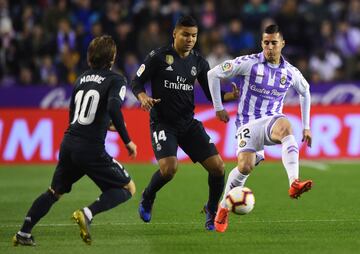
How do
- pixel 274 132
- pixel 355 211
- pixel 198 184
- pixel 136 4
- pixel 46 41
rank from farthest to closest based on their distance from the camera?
pixel 136 4
pixel 46 41
pixel 198 184
pixel 355 211
pixel 274 132

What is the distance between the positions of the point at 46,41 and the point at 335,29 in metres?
7.08

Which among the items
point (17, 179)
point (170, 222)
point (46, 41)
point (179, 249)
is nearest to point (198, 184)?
point (17, 179)

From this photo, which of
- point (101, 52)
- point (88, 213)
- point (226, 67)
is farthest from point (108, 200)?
point (226, 67)

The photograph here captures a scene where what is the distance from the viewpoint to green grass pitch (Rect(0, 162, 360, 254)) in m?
8.56

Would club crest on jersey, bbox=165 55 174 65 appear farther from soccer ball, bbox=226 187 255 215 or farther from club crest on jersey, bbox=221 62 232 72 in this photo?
soccer ball, bbox=226 187 255 215

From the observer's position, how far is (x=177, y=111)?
9906 mm

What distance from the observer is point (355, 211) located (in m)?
11.1

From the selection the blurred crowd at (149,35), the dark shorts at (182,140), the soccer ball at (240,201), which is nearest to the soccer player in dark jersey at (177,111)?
the dark shorts at (182,140)

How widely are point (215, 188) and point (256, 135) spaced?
0.74m

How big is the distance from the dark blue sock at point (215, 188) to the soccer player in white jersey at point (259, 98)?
9cm

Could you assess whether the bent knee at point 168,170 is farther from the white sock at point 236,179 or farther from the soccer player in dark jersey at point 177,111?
the white sock at point 236,179

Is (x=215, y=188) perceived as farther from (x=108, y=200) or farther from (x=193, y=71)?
(x=108, y=200)

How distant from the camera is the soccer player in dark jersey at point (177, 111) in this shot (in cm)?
983

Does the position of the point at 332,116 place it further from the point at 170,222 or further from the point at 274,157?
the point at 170,222
